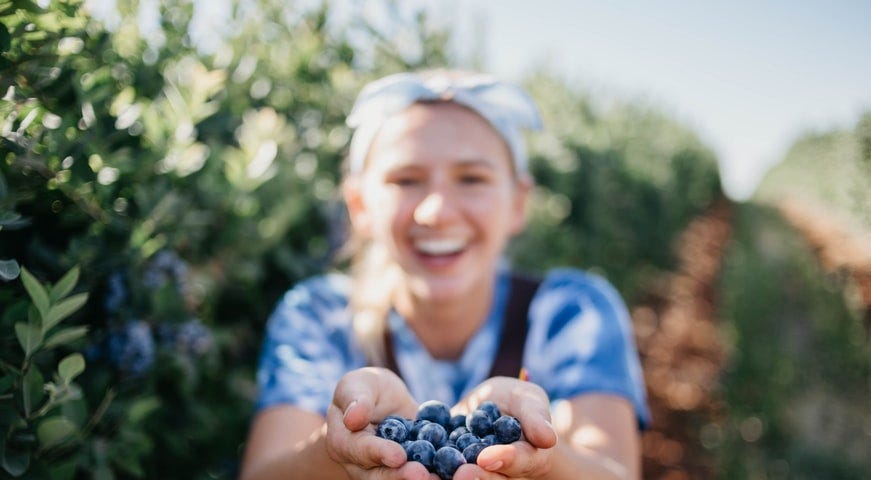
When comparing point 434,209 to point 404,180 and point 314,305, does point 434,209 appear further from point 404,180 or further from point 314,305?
point 314,305

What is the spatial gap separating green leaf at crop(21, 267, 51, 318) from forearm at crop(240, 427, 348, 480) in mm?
535

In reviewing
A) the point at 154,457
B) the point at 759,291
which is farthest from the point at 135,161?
the point at 759,291

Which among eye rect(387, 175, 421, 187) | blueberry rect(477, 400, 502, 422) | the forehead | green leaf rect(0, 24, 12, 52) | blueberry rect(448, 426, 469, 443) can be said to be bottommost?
blueberry rect(448, 426, 469, 443)

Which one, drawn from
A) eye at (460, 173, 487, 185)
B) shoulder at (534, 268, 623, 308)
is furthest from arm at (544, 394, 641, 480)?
eye at (460, 173, 487, 185)

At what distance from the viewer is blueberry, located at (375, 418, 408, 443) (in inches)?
39.2

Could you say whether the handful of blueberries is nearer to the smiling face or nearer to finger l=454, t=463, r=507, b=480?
finger l=454, t=463, r=507, b=480

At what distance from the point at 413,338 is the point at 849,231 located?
2.03 m

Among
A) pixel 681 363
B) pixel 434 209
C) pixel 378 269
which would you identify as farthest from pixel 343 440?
pixel 681 363

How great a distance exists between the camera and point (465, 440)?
3.26 ft

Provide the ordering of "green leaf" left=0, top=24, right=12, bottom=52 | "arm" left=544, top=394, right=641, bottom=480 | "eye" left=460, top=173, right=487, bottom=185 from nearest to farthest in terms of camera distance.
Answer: "green leaf" left=0, top=24, right=12, bottom=52 → "arm" left=544, top=394, right=641, bottom=480 → "eye" left=460, top=173, right=487, bottom=185

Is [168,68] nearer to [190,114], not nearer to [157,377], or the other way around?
[190,114]

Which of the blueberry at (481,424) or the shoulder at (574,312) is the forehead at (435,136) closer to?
the shoulder at (574,312)

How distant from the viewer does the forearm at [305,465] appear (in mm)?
1177

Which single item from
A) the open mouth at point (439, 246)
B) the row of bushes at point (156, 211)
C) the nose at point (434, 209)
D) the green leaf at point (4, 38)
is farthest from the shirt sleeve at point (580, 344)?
the green leaf at point (4, 38)
